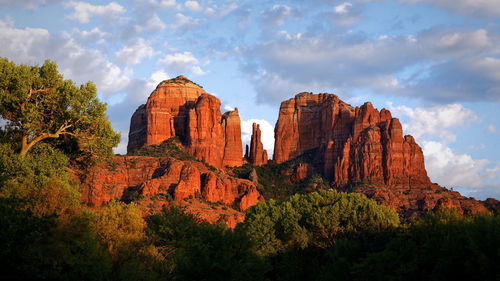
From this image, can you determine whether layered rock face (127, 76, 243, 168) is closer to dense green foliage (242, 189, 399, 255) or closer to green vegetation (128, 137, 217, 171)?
green vegetation (128, 137, 217, 171)

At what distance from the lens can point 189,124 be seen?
16062 centimetres

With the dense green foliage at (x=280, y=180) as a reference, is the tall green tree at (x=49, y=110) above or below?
below

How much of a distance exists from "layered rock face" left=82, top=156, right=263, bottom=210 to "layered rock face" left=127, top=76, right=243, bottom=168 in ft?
77.3

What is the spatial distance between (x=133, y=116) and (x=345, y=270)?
453 ft

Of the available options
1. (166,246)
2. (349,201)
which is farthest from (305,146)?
(166,246)

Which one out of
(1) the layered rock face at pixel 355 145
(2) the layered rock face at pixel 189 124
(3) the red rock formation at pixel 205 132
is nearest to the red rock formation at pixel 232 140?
(2) the layered rock face at pixel 189 124

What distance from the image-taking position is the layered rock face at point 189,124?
16025cm

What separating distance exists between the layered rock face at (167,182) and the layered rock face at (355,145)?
117 ft

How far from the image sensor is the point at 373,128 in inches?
6407

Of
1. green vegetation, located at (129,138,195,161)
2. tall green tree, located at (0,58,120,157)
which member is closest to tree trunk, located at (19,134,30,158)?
tall green tree, located at (0,58,120,157)

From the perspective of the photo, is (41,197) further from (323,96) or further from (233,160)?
(323,96)

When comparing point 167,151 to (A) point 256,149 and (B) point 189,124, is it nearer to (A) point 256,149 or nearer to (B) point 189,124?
(B) point 189,124

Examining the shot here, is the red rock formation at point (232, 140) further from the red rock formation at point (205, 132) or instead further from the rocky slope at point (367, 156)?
the rocky slope at point (367, 156)

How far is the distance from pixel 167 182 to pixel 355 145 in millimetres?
61742
